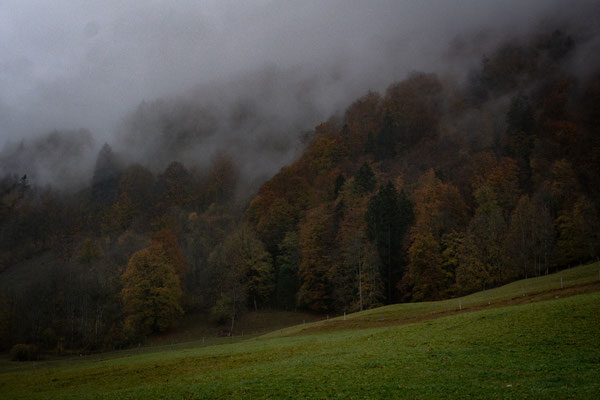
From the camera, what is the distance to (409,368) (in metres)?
21.4

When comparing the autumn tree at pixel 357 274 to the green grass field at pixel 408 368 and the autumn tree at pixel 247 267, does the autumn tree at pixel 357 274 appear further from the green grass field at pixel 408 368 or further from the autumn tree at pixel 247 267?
the green grass field at pixel 408 368

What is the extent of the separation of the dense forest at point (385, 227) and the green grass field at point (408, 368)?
132 feet

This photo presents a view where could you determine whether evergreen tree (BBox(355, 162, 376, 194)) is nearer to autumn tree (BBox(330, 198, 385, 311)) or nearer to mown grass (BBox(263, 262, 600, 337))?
autumn tree (BBox(330, 198, 385, 311))

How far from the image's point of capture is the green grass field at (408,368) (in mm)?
17156

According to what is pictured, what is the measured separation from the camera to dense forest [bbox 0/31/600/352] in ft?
249

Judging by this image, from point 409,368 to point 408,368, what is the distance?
0.05m

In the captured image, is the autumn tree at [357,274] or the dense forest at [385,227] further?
the autumn tree at [357,274]

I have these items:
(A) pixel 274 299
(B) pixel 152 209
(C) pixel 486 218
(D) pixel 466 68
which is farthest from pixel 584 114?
(B) pixel 152 209

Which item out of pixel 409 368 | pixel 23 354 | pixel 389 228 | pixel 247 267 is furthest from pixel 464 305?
pixel 23 354

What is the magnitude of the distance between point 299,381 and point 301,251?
254 ft

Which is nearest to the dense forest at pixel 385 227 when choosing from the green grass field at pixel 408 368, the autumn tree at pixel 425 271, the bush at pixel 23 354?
the autumn tree at pixel 425 271

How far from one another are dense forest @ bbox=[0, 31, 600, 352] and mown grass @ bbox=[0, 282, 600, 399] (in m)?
43.0

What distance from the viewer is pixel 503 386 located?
1645 cm

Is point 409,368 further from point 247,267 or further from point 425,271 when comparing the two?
point 247,267
